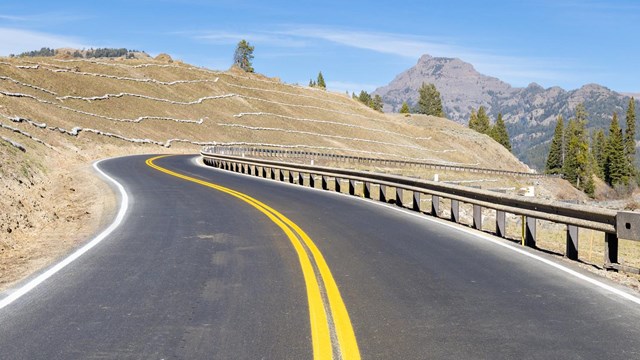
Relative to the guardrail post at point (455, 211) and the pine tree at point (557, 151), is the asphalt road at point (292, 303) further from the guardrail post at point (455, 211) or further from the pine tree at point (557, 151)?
the pine tree at point (557, 151)

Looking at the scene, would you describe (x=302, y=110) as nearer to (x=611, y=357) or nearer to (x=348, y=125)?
(x=348, y=125)

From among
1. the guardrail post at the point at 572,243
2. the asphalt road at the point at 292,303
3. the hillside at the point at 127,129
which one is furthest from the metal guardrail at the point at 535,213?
the hillside at the point at 127,129

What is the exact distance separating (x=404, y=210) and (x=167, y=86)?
106381 millimetres

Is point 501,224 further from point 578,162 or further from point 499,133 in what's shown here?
point 499,133

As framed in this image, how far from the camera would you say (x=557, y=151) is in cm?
15225

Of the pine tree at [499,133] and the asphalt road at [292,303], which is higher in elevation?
the pine tree at [499,133]

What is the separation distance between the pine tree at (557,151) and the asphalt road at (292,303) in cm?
14810

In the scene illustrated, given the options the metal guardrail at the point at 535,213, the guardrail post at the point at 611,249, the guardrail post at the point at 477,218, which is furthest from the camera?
the guardrail post at the point at 477,218

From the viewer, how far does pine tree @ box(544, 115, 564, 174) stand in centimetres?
14900

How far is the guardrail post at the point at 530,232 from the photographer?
11.5 meters

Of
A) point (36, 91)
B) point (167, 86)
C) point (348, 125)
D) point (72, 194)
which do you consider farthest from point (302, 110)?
point (72, 194)

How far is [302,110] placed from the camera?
134 metres

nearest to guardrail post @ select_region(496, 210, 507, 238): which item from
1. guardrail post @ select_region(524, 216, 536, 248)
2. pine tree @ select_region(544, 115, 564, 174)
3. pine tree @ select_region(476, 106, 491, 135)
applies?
guardrail post @ select_region(524, 216, 536, 248)

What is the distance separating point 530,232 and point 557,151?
151m
